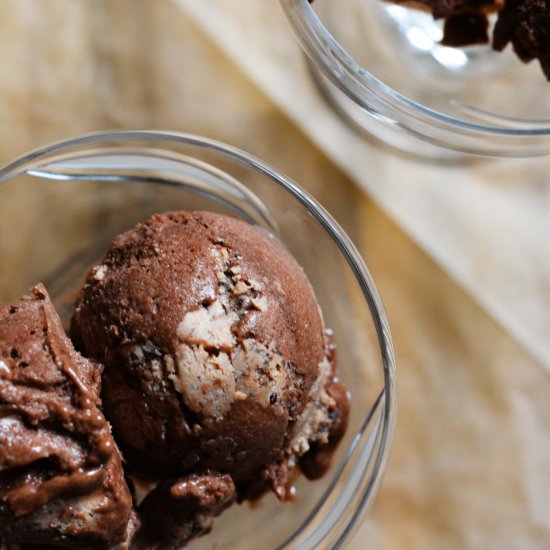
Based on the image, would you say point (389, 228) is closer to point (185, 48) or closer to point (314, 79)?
point (314, 79)

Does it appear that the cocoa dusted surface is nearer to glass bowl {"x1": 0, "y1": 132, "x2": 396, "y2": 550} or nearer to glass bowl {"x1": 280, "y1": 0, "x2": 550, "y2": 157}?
glass bowl {"x1": 280, "y1": 0, "x2": 550, "y2": 157}

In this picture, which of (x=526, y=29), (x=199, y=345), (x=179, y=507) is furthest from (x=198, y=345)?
(x=526, y=29)

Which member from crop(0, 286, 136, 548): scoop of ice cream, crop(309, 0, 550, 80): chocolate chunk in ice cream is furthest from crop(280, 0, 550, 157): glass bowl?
crop(0, 286, 136, 548): scoop of ice cream

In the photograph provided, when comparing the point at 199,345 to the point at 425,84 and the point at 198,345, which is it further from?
the point at 425,84

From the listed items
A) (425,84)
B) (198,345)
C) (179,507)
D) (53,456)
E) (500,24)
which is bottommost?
(179,507)

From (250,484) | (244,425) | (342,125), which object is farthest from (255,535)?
(342,125)

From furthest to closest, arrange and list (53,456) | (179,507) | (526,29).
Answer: (526,29)
(179,507)
(53,456)
